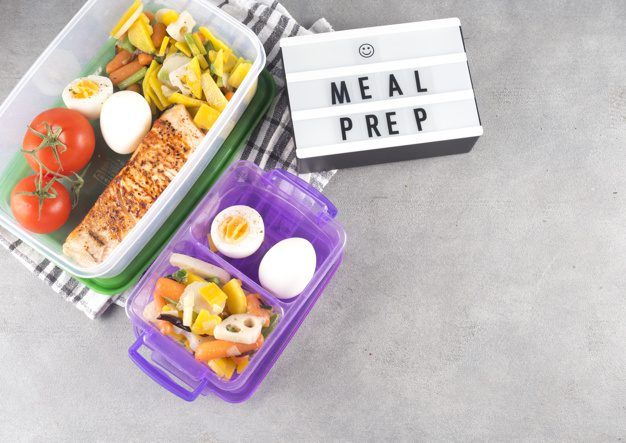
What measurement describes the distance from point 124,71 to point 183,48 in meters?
0.15

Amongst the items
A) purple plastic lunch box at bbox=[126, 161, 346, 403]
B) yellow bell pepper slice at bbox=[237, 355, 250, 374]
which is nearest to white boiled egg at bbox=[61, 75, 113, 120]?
purple plastic lunch box at bbox=[126, 161, 346, 403]

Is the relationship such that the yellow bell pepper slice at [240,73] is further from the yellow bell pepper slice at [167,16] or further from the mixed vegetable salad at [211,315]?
the mixed vegetable salad at [211,315]

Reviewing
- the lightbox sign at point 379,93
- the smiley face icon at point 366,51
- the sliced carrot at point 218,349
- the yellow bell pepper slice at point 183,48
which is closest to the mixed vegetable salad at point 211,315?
the sliced carrot at point 218,349

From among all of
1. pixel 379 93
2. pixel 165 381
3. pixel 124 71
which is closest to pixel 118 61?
pixel 124 71

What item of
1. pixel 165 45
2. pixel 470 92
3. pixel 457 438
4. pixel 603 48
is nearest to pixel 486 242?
pixel 470 92

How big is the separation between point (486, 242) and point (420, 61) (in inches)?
18.2

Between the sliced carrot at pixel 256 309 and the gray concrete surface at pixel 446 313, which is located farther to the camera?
the gray concrete surface at pixel 446 313

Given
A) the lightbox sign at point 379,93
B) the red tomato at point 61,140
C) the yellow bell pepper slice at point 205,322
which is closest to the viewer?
the yellow bell pepper slice at point 205,322

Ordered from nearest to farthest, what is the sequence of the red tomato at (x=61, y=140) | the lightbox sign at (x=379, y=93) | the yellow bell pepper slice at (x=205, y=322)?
the yellow bell pepper slice at (x=205, y=322) < the red tomato at (x=61, y=140) < the lightbox sign at (x=379, y=93)

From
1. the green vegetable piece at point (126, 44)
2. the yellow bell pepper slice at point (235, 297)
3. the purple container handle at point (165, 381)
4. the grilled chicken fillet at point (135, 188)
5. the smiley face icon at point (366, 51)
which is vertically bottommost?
the purple container handle at point (165, 381)

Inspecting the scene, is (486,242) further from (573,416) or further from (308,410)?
(308,410)

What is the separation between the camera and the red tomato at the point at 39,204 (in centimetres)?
131

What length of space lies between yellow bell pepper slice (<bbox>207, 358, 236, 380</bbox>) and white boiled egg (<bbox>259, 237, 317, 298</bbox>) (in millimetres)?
175

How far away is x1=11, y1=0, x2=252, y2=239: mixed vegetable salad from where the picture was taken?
1.34 metres
